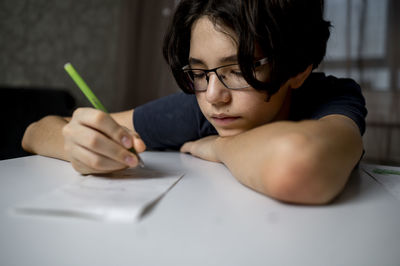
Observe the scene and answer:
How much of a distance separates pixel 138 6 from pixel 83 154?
2.33 meters

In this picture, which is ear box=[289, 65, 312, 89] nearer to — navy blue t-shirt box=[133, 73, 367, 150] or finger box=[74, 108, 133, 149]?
navy blue t-shirt box=[133, 73, 367, 150]

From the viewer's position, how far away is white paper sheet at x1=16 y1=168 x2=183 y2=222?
1.09ft

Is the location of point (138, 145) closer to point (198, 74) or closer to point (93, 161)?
point (93, 161)

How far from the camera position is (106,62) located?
8.68ft

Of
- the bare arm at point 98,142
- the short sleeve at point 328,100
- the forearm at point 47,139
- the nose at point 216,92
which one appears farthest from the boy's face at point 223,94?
the forearm at point 47,139

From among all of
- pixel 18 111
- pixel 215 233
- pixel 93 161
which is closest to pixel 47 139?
pixel 93 161

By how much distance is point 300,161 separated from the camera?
382mm

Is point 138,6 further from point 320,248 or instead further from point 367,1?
point 320,248

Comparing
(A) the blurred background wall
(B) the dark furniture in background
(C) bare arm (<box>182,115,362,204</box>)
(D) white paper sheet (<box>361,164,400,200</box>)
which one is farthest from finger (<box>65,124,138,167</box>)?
(A) the blurred background wall

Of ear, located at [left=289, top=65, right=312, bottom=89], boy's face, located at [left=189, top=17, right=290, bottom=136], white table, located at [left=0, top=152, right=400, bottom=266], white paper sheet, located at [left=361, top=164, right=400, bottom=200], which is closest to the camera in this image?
white table, located at [left=0, top=152, right=400, bottom=266]

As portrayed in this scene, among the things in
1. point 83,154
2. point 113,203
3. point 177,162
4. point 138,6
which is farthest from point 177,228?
point 138,6

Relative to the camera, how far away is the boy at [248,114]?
0.40 metres

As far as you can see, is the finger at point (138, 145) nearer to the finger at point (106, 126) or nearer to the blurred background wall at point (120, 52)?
the finger at point (106, 126)

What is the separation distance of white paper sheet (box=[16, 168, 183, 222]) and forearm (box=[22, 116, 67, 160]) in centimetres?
23
